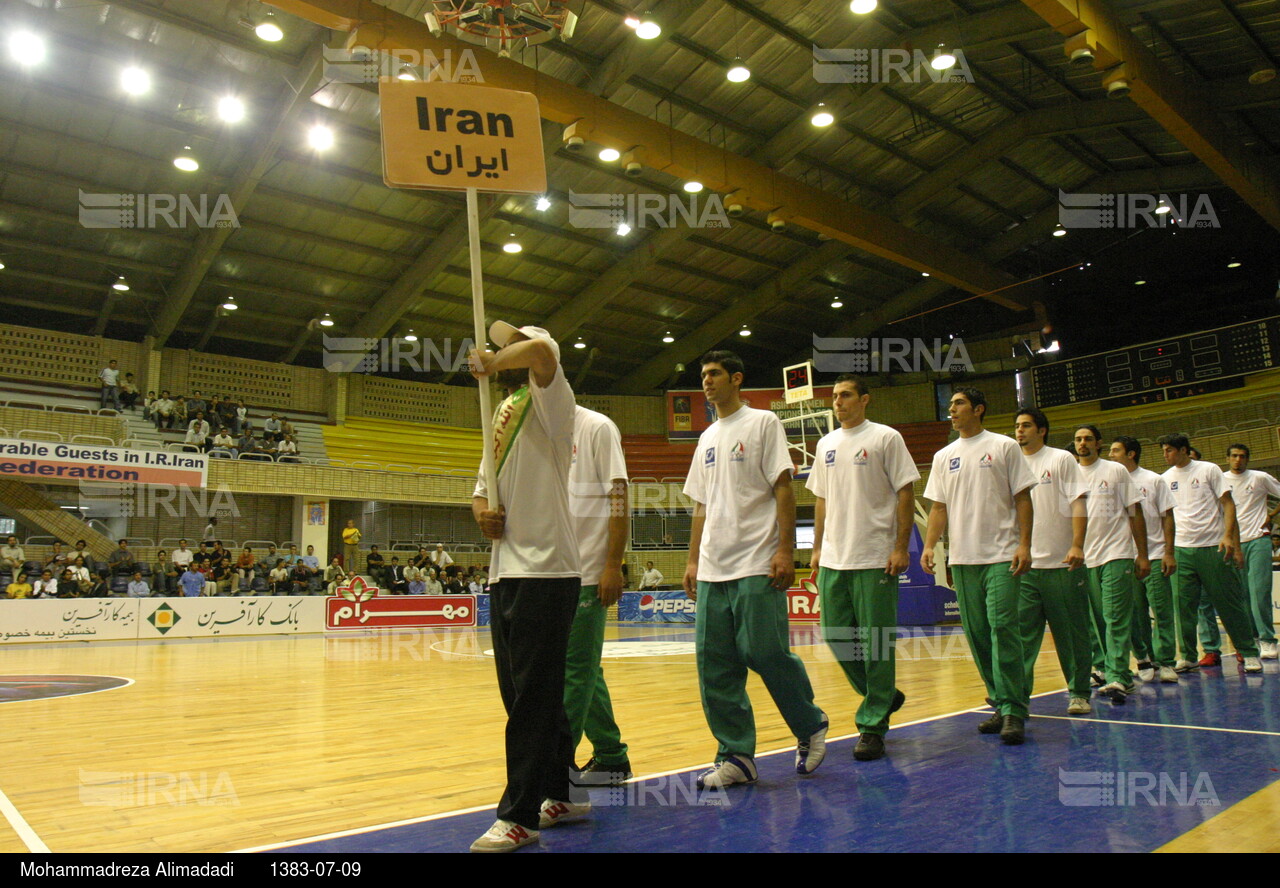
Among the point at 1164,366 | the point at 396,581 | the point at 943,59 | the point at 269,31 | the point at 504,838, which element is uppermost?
the point at 943,59

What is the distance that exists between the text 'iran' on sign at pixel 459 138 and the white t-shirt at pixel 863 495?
2.12m

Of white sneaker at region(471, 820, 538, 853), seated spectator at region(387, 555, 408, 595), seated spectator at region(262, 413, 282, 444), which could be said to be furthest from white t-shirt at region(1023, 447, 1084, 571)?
seated spectator at region(262, 413, 282, 444)

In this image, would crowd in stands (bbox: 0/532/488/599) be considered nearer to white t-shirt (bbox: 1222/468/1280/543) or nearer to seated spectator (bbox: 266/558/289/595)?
seated spectator (bbox: 266/558/289/595)

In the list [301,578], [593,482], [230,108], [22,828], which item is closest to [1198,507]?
[593,482]

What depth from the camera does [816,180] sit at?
2092 cm

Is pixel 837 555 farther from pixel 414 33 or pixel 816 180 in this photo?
pixel 816 180

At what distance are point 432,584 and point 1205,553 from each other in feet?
54.9

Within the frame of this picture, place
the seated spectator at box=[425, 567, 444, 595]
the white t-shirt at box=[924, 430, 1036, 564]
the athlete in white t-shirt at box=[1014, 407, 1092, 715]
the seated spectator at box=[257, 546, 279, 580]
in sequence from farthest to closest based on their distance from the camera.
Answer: the seated spectator at box=[425, 567, 444, 595]
the seated spectator at box=[257, 546, 279, 580]
the athlete in white t-shirt at box=[1014, 407, 1092, 715]
the white t-shirt at box=[924, 430, 1036, 564]

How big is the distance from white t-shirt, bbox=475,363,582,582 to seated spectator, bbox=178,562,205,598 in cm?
1584

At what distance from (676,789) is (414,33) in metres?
12.4

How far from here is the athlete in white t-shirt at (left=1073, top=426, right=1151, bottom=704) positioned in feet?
19.3

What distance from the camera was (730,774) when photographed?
325 centimetres

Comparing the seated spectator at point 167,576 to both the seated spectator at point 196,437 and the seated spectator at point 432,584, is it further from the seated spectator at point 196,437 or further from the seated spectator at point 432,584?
the seated spectator at point 432,584

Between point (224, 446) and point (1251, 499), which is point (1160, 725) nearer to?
point (1251, 499)
